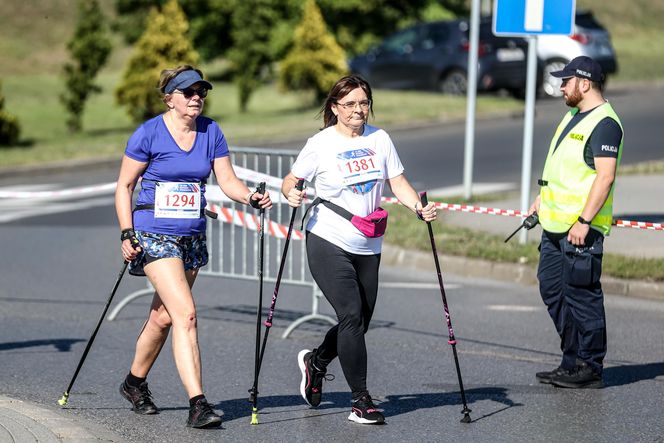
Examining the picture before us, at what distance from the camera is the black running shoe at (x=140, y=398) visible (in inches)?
272

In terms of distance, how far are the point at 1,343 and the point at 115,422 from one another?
2400 millimetres

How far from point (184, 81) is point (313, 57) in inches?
793

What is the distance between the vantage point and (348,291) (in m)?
6.70

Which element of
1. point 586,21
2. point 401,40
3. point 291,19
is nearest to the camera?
point 401,40

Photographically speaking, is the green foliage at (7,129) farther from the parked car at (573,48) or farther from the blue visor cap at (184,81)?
the blue visor cap at (184,81)

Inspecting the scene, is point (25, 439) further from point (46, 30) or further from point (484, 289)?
point (46, 30)

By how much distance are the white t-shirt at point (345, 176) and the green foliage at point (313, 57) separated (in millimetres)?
19712

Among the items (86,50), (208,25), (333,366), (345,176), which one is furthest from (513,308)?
(208,25)

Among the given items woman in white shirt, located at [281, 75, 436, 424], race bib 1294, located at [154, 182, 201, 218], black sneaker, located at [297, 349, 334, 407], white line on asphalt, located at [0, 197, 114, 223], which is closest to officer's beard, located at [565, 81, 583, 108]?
woman in white shirt, located at [281, 75, 436, 424]

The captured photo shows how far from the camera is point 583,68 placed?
752 cm

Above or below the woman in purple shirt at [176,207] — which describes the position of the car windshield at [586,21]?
above

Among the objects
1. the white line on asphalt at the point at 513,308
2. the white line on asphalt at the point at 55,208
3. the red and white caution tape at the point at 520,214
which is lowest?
the white line on asphalt at the point at 513,308

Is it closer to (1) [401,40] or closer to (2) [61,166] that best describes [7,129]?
(2) [61,166]

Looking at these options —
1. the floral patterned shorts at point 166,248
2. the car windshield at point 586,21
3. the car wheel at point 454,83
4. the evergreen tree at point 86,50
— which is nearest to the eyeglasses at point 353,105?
the floral patterned shorts at point 166,248
